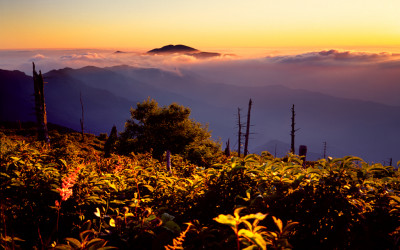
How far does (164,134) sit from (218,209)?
25.0 m

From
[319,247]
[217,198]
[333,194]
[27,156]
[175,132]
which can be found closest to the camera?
[319,247]

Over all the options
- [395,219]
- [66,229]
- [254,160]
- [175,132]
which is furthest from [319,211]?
[175,132]

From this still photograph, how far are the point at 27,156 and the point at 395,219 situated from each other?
4361 mm

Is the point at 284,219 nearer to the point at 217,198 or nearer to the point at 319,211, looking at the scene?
the point at 319,211

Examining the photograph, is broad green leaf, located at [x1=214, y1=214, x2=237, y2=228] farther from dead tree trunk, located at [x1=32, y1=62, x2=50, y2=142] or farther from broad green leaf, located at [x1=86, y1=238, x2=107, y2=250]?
dead tree trunk, located at [x1=32, y1=62, x2=50, y2=142]

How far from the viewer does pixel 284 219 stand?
2.32 metres

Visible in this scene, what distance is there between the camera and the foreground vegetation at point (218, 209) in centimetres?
193

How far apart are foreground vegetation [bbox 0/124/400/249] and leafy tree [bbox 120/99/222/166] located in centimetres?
2303

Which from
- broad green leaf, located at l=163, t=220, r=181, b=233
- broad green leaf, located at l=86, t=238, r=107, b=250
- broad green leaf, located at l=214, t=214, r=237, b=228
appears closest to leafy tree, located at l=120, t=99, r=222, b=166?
broad green leaf, located at l=163, t=220, r=181, b=233

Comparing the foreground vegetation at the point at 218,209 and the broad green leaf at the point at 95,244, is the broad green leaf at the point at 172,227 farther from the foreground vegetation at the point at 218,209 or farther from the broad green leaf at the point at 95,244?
the broad green leaf at the point at 95,244

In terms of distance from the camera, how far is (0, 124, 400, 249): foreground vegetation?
1.93m

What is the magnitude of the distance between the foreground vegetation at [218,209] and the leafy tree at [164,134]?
75.6 ft

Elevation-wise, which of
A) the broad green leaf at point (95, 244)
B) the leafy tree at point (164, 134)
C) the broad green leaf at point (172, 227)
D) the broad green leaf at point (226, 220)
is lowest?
the leafy tree at point (164, 134)

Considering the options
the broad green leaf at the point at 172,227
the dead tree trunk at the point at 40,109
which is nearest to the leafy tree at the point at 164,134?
the dead tree trunk at the point at 40,109
